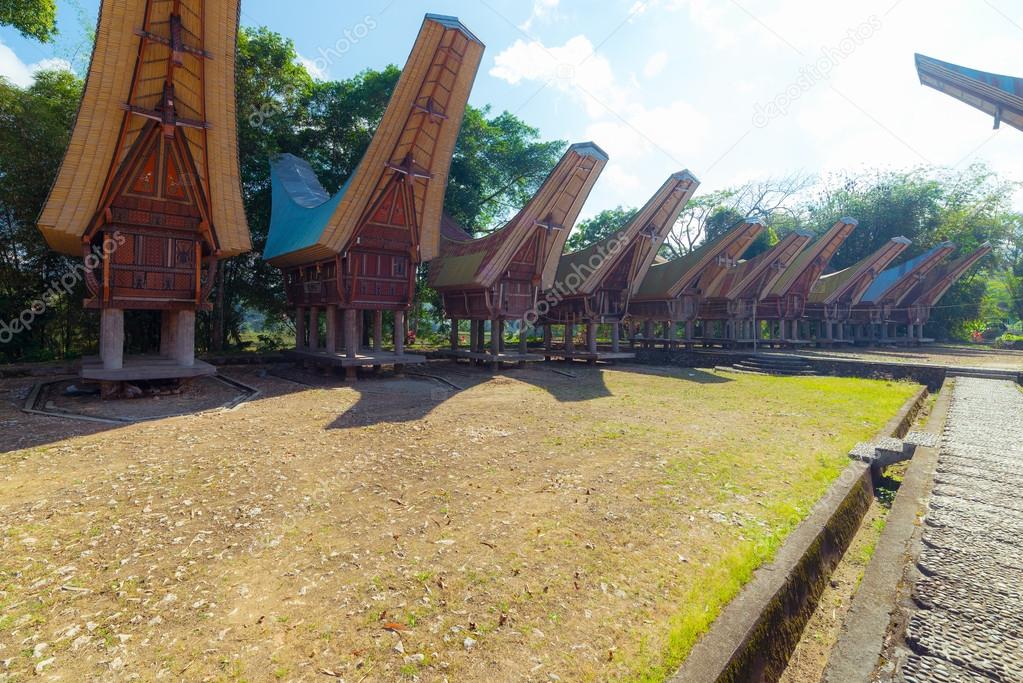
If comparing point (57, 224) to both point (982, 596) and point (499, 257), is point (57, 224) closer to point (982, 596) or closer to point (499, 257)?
point (499, 257)

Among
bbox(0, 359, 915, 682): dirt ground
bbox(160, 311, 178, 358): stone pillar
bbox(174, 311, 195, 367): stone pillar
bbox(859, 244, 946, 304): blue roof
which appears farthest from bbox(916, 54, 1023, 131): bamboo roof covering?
bbox(859, 244, 946, 304): blue roof

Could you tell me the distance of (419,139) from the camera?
1270 centimetres

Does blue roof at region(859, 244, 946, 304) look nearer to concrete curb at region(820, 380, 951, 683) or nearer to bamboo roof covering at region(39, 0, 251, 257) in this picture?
concrete curb at region(820, 380, 951, 683)

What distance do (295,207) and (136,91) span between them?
19.9 feet

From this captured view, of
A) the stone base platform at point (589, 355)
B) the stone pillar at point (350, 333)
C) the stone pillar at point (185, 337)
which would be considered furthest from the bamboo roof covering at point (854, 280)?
the stone pillar at point (185, 337)

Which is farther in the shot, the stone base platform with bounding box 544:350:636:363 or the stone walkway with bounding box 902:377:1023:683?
the stone base platform with bounding box 544:350:636:363

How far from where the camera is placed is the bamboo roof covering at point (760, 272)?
23.6 m

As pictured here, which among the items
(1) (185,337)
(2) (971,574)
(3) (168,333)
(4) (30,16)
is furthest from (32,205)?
(2) (971,574)

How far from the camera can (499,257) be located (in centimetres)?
1505

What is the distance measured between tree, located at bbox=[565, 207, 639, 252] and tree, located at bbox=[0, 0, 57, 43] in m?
29.7

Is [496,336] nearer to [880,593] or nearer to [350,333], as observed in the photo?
[350,333]

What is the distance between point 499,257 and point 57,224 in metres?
10.2

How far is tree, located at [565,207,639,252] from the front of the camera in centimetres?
3716

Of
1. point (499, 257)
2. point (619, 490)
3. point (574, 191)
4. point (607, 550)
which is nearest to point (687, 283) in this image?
point (574, 191)
